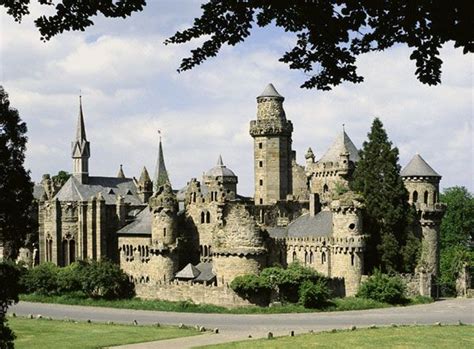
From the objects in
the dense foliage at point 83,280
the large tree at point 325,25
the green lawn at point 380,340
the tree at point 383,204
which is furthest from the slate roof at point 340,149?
the large tree at point 325,25

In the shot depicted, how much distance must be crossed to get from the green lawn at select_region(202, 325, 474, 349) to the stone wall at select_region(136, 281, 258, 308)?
55.1 ft

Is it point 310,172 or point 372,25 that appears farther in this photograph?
point 310,172

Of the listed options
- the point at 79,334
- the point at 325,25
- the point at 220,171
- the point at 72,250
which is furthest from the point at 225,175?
the point at 325,25

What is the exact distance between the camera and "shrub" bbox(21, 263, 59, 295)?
73000 millimetres

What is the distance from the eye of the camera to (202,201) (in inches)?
2985

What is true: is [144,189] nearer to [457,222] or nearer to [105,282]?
[105,282]

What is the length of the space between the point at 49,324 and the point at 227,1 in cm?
4952

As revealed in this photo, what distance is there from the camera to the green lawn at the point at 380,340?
44.1 m

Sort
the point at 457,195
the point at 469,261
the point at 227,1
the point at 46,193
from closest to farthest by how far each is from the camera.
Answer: the point at 227,1, the point at 469,261, the point at 46,193, the point at 457,195

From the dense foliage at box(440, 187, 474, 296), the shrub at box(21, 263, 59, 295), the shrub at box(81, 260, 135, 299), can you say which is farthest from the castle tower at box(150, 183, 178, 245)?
the dense foliage at box(440, 187, 474, 296)

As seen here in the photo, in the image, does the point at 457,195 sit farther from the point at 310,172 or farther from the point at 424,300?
the point at 424,300

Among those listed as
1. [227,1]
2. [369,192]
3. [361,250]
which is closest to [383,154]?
[369,192]

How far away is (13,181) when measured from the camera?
115ft

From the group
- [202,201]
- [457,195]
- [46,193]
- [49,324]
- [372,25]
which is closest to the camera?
[372,25]
